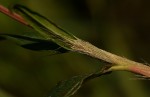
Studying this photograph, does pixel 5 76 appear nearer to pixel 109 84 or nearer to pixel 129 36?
pixel 109 84

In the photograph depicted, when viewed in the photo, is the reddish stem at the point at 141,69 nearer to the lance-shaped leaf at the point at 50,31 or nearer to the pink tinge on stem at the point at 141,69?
the pink tinge on stem at the point at 141,69

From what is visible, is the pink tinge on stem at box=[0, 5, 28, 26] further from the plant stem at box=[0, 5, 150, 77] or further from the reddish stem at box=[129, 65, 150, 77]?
the reddish stem at box=[129, 65, 150, 77]

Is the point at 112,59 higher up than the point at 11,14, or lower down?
lower down

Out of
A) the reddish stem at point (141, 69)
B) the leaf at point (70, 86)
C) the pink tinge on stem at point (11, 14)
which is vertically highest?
the pink tinge on stem at point (11, 14)

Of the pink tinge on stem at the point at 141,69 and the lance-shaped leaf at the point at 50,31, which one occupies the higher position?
the lance-shaped leaf at the point at 50,31

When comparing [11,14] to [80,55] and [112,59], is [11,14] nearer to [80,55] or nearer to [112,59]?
[112,59]

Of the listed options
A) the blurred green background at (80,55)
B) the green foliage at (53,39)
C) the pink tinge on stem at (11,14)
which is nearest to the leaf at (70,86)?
the green foliage at (53,39)

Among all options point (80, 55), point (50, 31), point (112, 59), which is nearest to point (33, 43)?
point (50, 31)

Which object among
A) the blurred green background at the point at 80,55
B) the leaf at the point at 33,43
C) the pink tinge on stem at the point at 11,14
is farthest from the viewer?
the blurred green background at the point at 80,55
